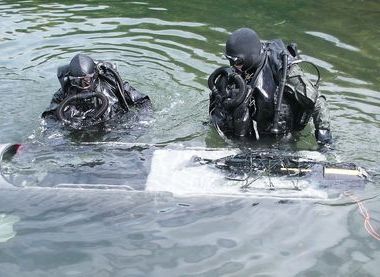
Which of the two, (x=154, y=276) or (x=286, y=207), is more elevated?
(x=286, y=207)

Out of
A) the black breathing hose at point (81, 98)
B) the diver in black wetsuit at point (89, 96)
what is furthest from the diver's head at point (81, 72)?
the black breathing hose at point (81, 98)

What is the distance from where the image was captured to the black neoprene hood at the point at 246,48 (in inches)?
204

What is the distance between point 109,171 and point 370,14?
685 cm

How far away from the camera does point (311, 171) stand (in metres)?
4.64

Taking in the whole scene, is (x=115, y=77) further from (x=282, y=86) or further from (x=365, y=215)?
(x=365, y=215)

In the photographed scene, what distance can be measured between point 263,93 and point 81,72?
1830 mm

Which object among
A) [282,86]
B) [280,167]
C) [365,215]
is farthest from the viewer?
[282,86]

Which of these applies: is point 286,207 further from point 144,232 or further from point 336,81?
point 336,81

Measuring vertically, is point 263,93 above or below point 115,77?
above

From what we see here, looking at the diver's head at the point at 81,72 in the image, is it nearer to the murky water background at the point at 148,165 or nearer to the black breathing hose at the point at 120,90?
the black breathing hose at the point at 120,90

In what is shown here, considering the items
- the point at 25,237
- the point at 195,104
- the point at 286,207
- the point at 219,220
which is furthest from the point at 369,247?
the point at 195,104

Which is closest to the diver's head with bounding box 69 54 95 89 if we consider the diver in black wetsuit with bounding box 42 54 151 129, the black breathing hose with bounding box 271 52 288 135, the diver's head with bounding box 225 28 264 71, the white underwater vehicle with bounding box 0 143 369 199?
the diver in black wetsuit with bounding box 42 54 151 129

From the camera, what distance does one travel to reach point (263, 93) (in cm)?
534

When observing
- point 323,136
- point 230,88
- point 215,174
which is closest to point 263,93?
point 230,88
